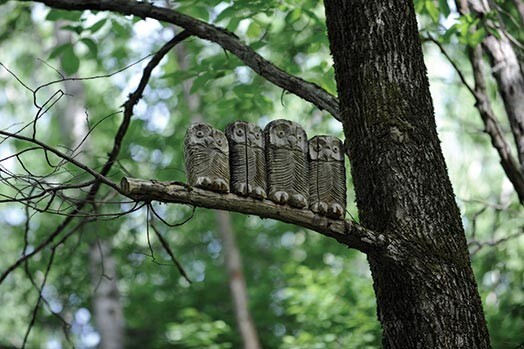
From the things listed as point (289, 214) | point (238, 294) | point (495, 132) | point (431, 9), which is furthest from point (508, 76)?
point (238, 294)

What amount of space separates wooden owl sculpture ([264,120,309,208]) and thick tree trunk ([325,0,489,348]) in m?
0.28

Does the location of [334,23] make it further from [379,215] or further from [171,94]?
[171,94]

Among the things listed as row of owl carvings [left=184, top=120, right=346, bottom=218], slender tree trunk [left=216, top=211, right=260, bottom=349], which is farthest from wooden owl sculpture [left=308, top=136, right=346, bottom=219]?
slender tree trunk [left=216, top=211, right=260, bottom=349]

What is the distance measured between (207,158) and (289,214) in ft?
1.12

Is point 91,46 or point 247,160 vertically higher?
point 91,46

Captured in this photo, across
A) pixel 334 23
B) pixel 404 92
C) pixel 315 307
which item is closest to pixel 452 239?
pixel 404 92

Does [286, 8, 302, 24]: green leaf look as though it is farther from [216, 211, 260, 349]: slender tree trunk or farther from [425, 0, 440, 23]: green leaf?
[216, 211, 260, 349]: slender tree trunk

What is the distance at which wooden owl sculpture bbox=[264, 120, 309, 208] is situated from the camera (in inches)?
101

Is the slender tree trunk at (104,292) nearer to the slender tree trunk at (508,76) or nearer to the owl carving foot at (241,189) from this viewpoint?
the slender tree trunk at (508,76)

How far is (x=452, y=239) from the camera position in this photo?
8.86 ft

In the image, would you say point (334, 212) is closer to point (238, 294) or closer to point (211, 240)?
point (238, 294)

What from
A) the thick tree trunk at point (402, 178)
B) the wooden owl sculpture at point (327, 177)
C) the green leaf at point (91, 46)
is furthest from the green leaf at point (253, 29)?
the wooden owl sculpture at point (327, 177)

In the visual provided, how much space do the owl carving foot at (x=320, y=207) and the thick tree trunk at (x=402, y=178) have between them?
0.23m

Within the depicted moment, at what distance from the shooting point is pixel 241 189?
2.47m
